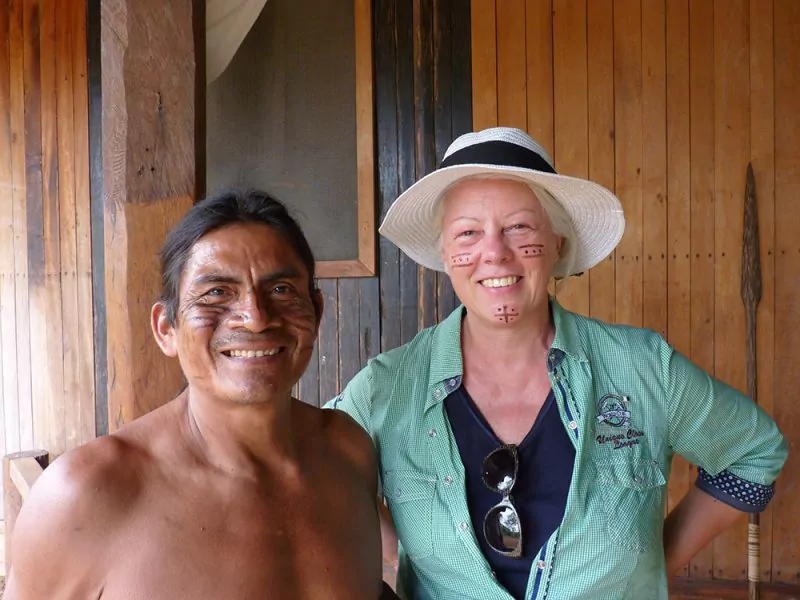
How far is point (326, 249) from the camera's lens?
12.2ft

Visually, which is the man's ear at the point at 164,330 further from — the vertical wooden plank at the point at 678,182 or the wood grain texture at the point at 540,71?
the vertical wooden plank at the point at 678,182

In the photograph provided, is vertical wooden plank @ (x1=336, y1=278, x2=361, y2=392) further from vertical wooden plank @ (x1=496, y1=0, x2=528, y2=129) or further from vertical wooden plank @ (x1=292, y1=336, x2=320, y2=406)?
vertical wooden plank @ (x1=496, y1=0, x2=528, y2=129)

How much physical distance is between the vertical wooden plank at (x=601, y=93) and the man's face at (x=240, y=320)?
2344 mm

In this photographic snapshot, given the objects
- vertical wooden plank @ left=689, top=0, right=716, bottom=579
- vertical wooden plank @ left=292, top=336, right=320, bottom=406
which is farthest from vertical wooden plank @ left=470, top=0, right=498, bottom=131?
vertical wooden plank @ left=292, top=336, right=320, bottom=406

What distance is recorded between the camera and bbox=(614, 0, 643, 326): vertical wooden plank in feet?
10.9

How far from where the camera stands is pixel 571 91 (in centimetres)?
340

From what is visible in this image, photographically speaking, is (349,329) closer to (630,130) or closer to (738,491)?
(630,130)

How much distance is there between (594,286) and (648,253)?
0.29 m

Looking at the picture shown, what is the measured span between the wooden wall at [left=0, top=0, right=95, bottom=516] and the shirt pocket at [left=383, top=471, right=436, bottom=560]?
3142 millimetres

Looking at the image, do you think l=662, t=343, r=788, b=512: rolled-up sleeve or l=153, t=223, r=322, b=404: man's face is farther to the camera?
l=662, t=343, r=788, b=512: rolled-up sleeve

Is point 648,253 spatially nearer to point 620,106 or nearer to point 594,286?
point 594,286

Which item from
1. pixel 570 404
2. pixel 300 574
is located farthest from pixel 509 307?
pixel 300 574

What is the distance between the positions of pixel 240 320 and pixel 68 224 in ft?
11.2

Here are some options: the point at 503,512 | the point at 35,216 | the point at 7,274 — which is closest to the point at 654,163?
the point at 503,512
